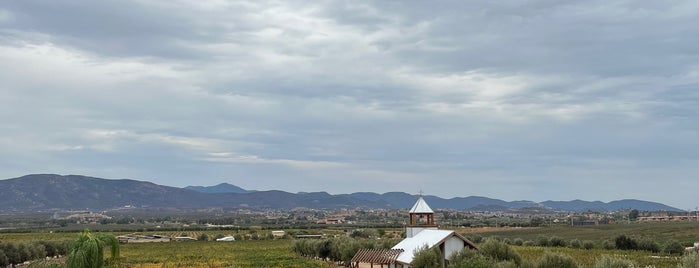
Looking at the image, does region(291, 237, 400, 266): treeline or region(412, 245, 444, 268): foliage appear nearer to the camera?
region(412, 245, 444, 268): foliage

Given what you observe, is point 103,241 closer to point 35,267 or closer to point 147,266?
point 35,267

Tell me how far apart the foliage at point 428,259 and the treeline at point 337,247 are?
20020 millimetres

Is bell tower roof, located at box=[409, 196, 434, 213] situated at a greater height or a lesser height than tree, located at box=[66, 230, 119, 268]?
greater

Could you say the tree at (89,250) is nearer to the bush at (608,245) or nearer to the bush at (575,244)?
the bush at (575,244)

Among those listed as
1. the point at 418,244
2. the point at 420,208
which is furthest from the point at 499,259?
the point at 420,208

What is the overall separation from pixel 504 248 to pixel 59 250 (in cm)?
6198

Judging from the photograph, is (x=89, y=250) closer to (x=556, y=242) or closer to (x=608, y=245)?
(x=608, y=245)

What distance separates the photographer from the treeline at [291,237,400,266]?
2616 inches

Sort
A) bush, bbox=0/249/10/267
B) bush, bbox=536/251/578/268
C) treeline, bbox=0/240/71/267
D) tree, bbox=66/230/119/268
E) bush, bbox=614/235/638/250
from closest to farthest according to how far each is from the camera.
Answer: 1. tree, bbox=66/230/119/268
2. bush, bbox=536/251/578/268
3. bush, bbox=0/249/10/267
4. treeline, bbox=0/240/71/267
5. bush, bbox=614/235/638/250

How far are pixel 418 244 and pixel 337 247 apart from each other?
2599cm

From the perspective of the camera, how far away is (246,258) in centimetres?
7675

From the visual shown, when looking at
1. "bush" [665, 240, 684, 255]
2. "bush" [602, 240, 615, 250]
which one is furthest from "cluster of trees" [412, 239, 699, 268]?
A: "bush" [602, 240, 615, 250]

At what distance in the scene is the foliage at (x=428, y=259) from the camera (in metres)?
42.9

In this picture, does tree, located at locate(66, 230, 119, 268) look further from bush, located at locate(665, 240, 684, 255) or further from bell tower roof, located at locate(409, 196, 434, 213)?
bush, located at locate(665, 240, 684, 255)
